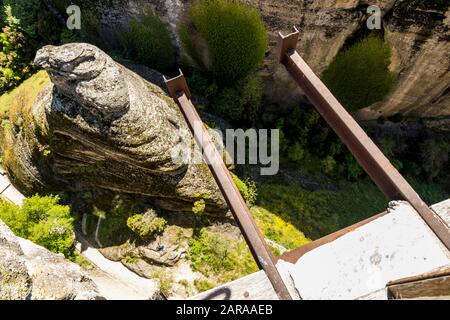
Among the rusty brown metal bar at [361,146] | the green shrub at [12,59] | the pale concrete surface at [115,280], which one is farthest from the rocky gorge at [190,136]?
the rusty brown metal bar at [361,146]

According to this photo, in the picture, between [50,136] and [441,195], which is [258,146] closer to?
[50,136]

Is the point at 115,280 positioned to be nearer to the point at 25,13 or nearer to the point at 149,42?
the point at 149,42

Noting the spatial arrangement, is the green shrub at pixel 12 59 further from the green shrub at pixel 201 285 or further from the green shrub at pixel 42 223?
the green shrub at pixel 201 285

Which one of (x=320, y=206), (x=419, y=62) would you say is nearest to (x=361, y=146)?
(x=419, y=62)

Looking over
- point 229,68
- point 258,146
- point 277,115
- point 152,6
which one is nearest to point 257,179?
point 258,146

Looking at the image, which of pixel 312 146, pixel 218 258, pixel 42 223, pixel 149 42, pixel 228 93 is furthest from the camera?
pixel 312 146

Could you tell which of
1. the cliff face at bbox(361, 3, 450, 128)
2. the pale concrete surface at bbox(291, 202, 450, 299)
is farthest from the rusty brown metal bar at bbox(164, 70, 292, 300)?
the cliff face at bbox(361, 3, 450, 128)
